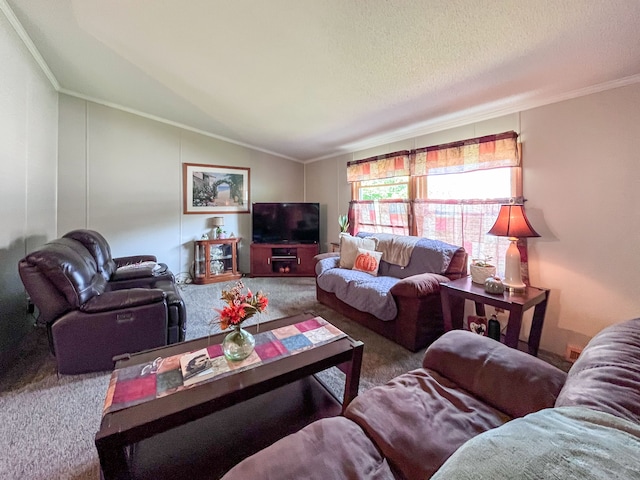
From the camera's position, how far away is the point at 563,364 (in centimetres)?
223

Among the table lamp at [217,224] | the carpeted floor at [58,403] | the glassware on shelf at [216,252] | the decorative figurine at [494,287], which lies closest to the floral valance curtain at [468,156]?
the decorative figurine at [494,287]

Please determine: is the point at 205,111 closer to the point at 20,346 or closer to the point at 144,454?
the point at 20,346

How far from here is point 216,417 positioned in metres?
1.49

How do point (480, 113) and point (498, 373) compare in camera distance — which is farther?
point (480, 113)

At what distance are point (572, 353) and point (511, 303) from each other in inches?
36.1

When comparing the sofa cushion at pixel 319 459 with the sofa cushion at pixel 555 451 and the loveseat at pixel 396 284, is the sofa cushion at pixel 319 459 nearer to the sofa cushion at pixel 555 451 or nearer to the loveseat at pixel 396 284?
the sofa cushion at pixel 555 451

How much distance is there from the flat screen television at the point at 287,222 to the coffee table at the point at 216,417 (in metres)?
3.33

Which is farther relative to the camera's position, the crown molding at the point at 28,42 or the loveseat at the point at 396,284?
the loveseat at the point at 396,284

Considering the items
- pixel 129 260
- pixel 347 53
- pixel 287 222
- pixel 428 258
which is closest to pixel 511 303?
pixel 428 258

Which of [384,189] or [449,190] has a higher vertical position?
[384,189]

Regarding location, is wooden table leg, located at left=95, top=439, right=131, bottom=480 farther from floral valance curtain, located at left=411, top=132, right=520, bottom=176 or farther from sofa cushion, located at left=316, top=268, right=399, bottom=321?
floral valance curtain, located at left=411, top=132, right=520, bottom=176

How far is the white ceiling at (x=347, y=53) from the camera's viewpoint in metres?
1.60

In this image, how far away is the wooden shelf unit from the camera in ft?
15.2

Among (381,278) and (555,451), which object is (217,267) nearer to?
(381,278)
